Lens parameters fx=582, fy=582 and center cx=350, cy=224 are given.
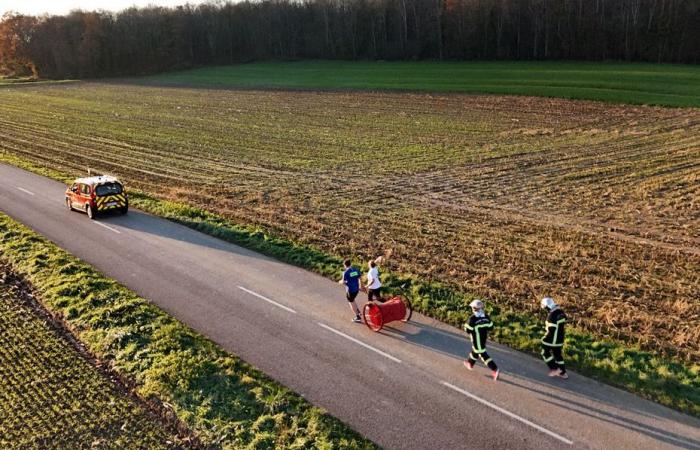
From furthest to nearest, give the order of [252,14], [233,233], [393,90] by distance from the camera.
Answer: [252,14]
[393,90]
[233,233]

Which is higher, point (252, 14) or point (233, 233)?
point (252, 14)

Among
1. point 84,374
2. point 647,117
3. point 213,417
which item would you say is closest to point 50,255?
point 84,374

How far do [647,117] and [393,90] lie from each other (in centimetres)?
3063

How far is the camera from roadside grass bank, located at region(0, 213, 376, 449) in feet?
35.7

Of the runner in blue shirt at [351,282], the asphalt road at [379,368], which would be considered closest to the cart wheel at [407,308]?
the asphalt road at [379,368]

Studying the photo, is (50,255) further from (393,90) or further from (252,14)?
(252,14)

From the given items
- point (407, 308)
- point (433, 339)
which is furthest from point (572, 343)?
point (407, 308)

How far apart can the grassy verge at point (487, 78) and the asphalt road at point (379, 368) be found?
44675 millimetres

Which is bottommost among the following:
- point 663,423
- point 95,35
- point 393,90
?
point 663,423

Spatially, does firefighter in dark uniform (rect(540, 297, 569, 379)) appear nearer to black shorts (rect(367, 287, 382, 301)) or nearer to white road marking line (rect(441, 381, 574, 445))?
white road marking line (rect(441, 381, 574, 445))

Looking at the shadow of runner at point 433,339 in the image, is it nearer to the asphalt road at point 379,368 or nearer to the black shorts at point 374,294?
the asphalt road at point 379,368

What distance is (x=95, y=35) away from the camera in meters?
114

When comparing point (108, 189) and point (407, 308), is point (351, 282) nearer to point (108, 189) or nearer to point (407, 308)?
point (407, 308)

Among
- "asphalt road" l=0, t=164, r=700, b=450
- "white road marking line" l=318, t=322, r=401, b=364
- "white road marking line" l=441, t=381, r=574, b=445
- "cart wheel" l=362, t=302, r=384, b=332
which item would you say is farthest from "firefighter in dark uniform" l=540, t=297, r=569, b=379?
"cart wheel" l=362, t=302, r=384, b=332
